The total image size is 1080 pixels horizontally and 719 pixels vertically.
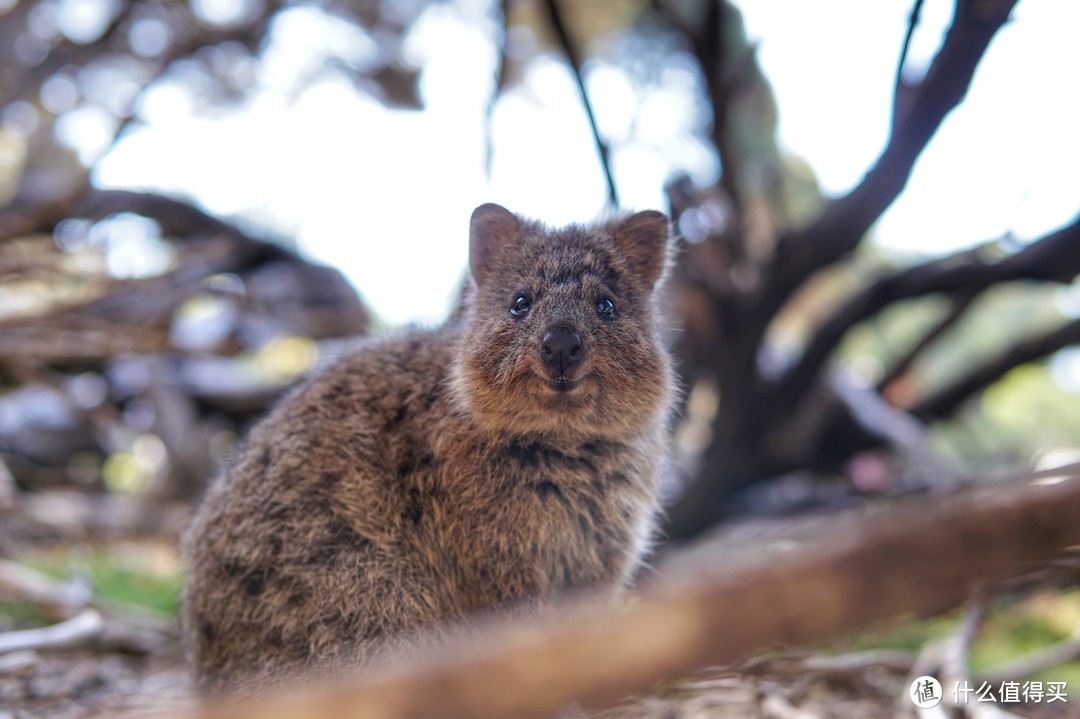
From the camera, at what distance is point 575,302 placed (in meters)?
3.84

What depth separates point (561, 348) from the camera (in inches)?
138

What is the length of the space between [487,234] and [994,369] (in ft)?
19.5

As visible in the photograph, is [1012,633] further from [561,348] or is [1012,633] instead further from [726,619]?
[726,619]

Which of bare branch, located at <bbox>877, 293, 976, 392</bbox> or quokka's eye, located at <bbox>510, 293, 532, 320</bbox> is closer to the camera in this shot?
quokka's eye, located at <bbox>510, 293, 532, 320</bbox>

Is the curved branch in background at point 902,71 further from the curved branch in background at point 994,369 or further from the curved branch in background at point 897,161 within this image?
the curved branch in background at point 994,369

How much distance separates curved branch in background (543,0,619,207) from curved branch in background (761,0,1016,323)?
1.74 meters

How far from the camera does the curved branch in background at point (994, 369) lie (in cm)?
704

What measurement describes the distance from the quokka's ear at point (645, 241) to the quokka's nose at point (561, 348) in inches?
39.6

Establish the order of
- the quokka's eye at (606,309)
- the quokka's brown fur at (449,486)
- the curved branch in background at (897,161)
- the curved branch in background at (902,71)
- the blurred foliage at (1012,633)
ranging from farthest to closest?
the blurred foliage at (1012,633) → the curved branch in background at (902,71) → the curved branch in background at (897,161) → the quokka's eye at (606,309) → the quokka's brown fur at (449,486)

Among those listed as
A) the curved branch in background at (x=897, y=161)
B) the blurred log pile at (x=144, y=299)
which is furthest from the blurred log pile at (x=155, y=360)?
the curved branch in background at (x=897, y=161)

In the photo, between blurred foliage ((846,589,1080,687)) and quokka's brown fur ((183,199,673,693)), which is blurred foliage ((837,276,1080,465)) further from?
quokka's brown fur ((183,199,673,693))

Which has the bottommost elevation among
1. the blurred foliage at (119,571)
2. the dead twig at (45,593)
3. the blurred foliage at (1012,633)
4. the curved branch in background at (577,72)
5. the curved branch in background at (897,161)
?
the blurred foliage at (1012,633)

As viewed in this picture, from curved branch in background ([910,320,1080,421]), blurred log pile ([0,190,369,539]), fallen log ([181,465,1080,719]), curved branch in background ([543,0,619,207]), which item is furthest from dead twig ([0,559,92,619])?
curved branch in background ([910,320,1080,421])

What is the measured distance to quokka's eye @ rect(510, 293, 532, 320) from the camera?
13.0 feet
